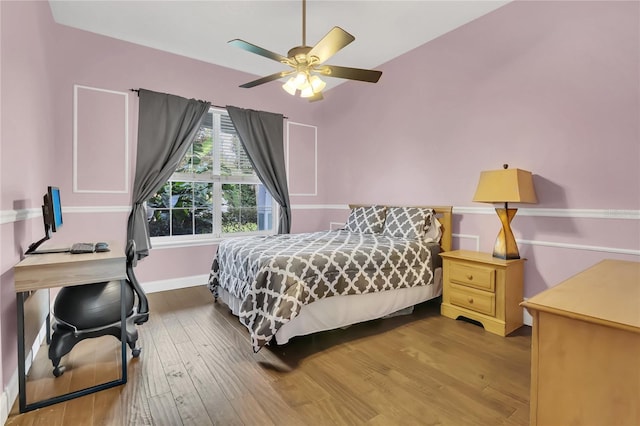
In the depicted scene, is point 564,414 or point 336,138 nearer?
point 564,414

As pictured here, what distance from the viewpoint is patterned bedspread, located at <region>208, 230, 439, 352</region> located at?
7.06 feet

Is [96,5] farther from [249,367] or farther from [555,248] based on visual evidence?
[555,248]

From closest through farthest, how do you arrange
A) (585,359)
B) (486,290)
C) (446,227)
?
(585,359) → (486,290) → (446,227)

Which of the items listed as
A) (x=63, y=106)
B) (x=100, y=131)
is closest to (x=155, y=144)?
(x=100, y=131)

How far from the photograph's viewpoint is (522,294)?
2.71 meters

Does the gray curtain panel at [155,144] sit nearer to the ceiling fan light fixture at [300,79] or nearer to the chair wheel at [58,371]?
the chair wheel at [58,371]

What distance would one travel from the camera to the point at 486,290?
2.60 meters

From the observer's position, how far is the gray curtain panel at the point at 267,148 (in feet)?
13.9

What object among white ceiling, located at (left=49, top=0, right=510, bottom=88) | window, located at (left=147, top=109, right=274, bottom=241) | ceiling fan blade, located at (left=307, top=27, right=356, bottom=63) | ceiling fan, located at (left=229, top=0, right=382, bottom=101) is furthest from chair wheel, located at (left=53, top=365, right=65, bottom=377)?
white ceiling, located at (left=49, top=0, right=510, bottom=88)

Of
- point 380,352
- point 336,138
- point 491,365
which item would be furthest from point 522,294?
point 336,138

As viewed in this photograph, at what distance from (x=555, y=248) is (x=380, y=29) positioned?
8.75 feet

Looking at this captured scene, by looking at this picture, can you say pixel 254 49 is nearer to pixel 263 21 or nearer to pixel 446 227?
pixel 263 21

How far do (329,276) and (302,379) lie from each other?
0.75 m

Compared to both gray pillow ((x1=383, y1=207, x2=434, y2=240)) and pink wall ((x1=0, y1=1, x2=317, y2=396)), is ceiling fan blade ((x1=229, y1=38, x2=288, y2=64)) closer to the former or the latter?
pink wall ((x1=0, y1=1, x2=317, y2=396))
